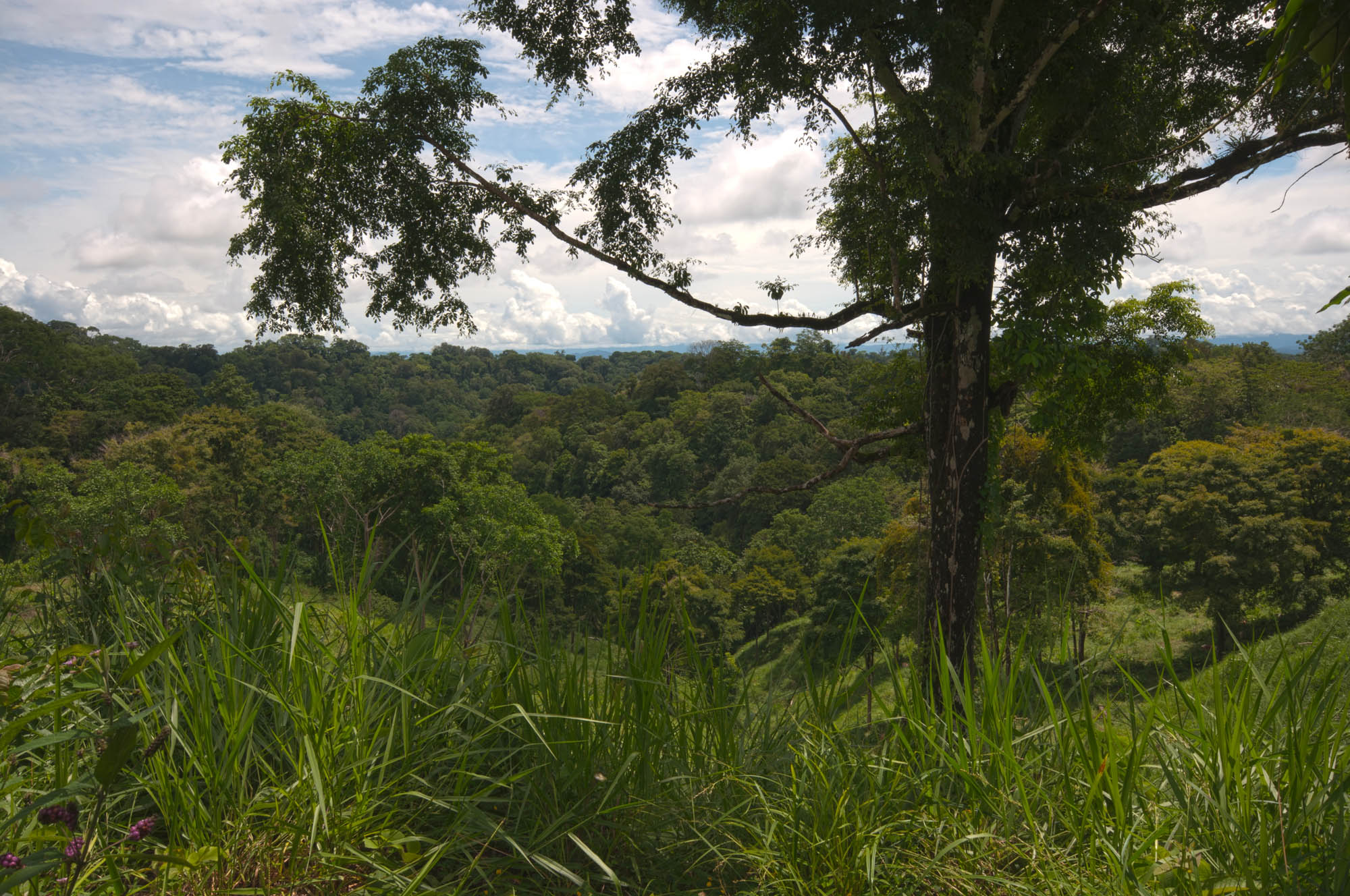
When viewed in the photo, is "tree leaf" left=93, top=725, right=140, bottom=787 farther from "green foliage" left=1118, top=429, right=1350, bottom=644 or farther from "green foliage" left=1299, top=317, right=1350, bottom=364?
"green foliage" left=1299, top=317, right=1350, bottom=364

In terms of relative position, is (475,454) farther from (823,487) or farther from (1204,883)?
(1204,883)

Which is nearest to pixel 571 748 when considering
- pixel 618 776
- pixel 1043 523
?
pixel 618 776

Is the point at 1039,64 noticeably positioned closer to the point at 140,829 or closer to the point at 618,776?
the point at 618,776

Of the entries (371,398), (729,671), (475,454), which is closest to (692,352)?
(371,398)

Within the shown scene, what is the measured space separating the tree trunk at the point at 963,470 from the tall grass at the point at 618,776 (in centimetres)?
346

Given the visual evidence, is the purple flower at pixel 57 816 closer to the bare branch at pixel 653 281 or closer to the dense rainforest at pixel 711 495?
the dense rainforest at pixel 711 495

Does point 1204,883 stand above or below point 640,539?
above

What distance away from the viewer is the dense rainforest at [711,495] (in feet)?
10.9

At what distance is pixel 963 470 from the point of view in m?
5.38

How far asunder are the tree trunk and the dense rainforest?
24 cm

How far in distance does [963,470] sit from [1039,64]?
2.57 metres

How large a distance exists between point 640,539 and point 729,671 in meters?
30.3

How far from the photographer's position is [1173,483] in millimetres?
19000

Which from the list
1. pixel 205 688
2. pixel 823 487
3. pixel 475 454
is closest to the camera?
pixel 205 688
